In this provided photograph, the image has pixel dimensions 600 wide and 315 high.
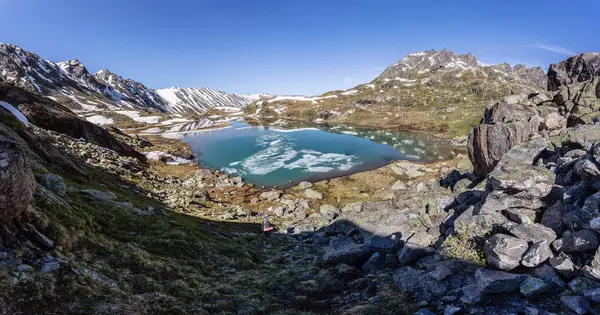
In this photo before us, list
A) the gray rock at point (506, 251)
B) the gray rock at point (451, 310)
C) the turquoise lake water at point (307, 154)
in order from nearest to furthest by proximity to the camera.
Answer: the gray rock at point (451, 310), the gray rock at point (506, 251), the turquoise lake water at point (307, 154)

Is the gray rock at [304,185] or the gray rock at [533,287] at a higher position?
the gray rock at [533,287]

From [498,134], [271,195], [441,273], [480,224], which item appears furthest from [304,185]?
[441,273]

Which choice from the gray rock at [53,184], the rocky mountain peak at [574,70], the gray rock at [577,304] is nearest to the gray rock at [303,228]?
the gray rock at [53,184]

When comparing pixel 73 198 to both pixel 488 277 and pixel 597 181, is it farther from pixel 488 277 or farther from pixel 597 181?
pixel 597 181

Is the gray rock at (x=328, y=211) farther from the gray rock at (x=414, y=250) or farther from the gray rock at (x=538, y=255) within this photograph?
the gray rock at (x=538, y=255)

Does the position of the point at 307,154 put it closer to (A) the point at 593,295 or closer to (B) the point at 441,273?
(B) the point at 441,273

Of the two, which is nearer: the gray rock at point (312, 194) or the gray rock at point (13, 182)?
the gray rock at point (13, 182)
